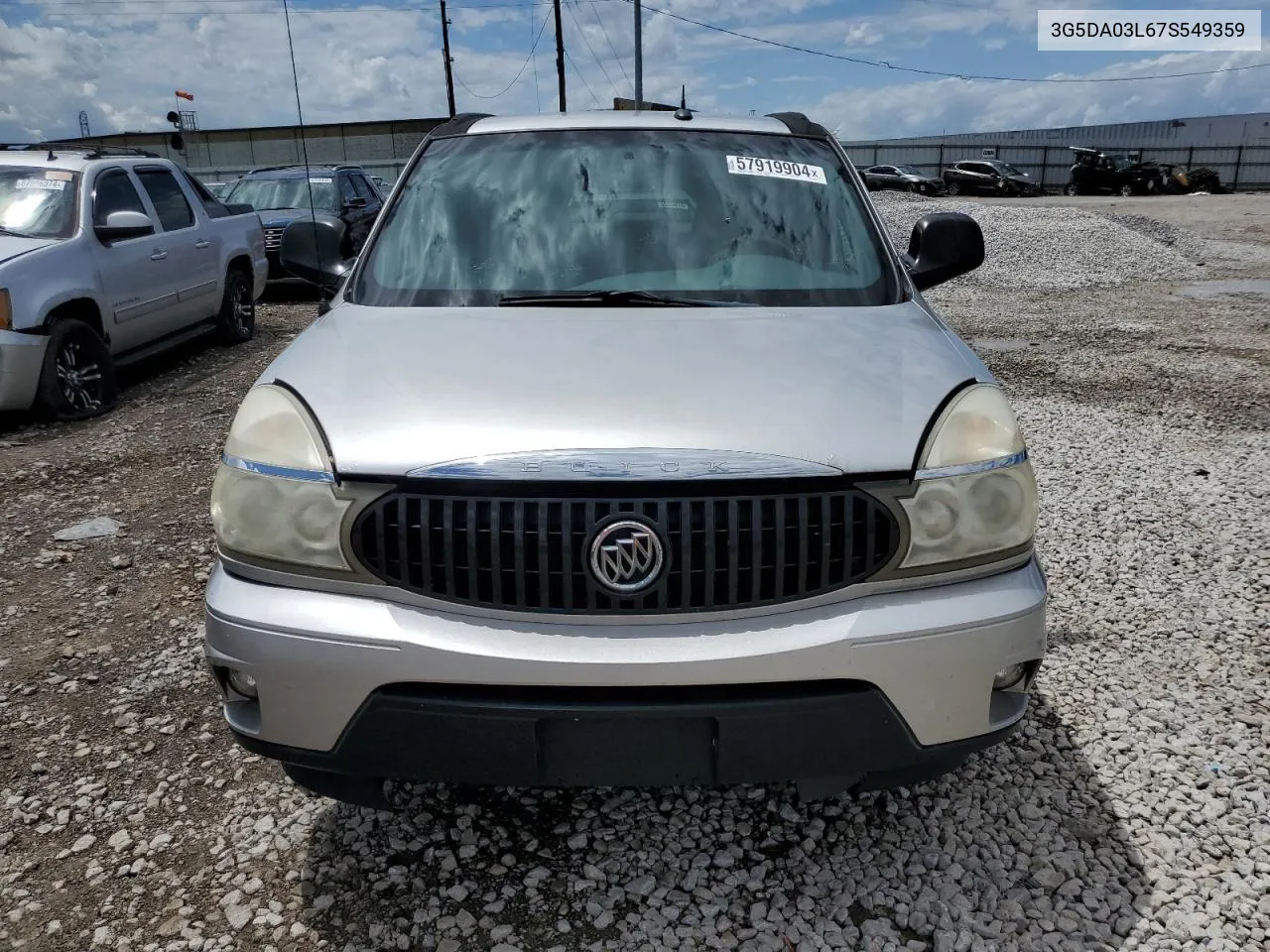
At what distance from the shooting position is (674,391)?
216 cm

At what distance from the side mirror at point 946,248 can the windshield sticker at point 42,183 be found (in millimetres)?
6472

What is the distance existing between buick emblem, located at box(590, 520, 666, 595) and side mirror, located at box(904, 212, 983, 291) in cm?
195

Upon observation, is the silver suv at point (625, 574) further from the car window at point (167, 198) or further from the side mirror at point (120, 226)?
the car window at point (167, 198)

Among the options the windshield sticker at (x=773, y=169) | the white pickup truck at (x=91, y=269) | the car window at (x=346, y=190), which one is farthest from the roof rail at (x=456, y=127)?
the car window at (x=346, y=190)

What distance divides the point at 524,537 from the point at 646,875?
1002mm

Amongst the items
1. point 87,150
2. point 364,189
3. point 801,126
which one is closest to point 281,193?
point 364,189

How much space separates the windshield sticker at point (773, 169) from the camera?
10.8 feet

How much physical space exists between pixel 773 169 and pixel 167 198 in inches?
268

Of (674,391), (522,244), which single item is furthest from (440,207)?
(674,391)

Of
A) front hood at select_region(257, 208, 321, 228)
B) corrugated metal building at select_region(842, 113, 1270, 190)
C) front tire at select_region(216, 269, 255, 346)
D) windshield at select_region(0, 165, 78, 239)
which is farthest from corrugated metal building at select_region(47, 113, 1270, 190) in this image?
windshield at select_region(0, 165, 78, 239)

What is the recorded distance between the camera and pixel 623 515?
1927 mm

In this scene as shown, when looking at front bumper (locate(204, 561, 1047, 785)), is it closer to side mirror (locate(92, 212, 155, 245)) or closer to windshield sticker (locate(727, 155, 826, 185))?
windshield sticker (locate(727, 155, 826, 185))

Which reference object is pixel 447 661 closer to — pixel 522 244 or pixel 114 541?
pixel 522 244

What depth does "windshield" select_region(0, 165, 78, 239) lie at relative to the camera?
22.4 feet
